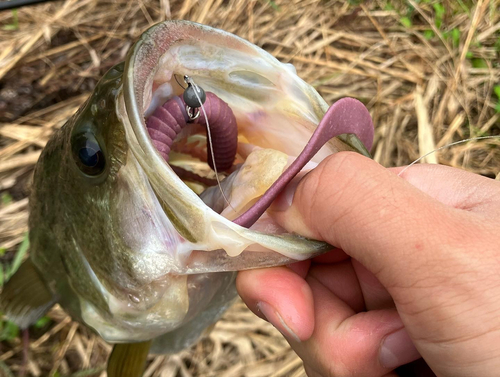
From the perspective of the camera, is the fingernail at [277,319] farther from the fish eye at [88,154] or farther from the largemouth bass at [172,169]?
the fish eye at [88,154]

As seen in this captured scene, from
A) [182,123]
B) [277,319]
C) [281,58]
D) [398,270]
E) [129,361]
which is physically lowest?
[129,361]

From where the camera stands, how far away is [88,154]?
0.90 meters

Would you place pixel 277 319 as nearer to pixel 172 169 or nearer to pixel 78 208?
pixel 172 169

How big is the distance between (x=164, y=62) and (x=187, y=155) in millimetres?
399

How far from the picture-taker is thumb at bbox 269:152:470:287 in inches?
27.0

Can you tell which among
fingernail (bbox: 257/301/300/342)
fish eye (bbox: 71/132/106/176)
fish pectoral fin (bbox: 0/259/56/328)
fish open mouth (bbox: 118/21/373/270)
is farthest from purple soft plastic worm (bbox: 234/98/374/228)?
fish pectoral fin (bbox: 0/259/56/328)

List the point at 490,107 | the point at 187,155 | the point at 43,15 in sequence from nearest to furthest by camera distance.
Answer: the point at 187,155, the point at 490,107, the point at 43,15

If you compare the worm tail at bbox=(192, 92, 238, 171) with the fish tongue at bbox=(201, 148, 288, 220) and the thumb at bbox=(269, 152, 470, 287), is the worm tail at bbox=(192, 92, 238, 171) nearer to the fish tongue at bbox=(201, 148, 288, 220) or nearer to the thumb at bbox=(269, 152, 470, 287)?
the fish tongue at bbox=(201, 148, 288, 220)

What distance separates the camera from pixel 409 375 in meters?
0.98

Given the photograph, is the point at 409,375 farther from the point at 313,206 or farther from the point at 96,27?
the point at 96,27

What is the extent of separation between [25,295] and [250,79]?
0.96 m

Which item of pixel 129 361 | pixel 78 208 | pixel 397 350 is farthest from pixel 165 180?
pixel 129 361

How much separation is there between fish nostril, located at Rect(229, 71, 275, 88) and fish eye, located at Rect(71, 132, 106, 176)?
0.97 ft

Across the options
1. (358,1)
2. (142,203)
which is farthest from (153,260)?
(358,1)
